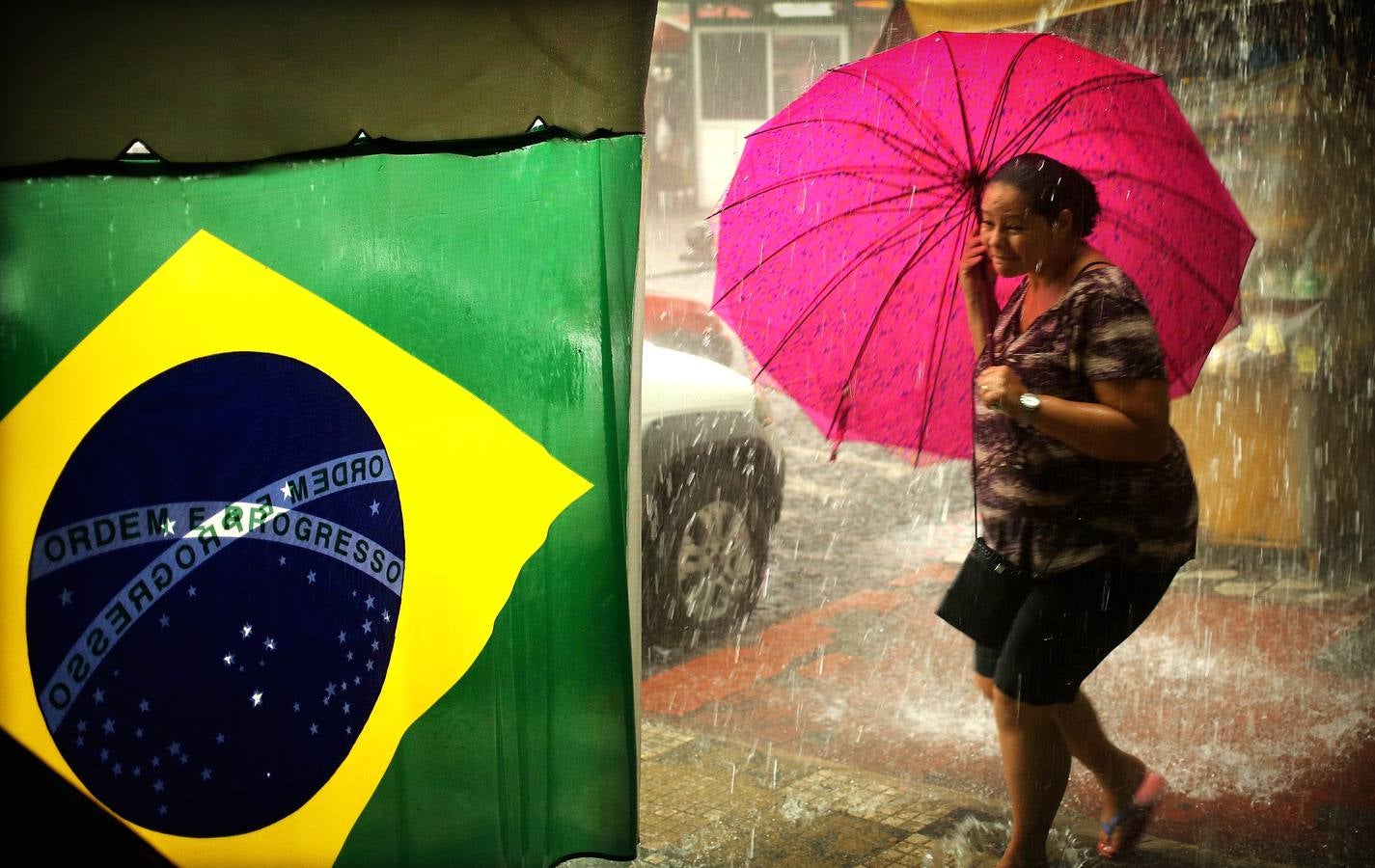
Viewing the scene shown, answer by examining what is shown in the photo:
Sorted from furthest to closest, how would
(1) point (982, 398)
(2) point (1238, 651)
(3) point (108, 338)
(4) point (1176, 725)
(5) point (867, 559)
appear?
(5) point (867, 559) → (2) point (1238, 651) → (4) point (1176, 725) → (1) point (982, 398) → (3) point (108, 338)

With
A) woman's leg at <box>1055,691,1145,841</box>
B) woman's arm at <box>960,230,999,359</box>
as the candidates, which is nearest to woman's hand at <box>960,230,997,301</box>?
woman's arm at <box>960,230,999,359</box>

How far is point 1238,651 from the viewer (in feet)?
18.2

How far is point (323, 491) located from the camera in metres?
2.68

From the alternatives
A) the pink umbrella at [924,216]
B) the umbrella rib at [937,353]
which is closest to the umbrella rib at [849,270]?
the pink umbrella at [924,216]

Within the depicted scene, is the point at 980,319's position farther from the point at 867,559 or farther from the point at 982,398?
the point at 867,559

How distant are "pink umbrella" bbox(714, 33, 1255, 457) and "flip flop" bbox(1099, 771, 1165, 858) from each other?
3.50ft

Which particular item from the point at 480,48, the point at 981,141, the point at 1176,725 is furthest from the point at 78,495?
the point at 1176,725

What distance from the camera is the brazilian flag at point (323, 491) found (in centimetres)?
252

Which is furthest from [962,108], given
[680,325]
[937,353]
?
[680,325]

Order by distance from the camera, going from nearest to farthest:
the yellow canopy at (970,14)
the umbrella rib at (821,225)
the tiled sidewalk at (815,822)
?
the umbrella rib at (821,225) → the tiled sidewalk at (815,822) → the yellow canopy at (970,14)

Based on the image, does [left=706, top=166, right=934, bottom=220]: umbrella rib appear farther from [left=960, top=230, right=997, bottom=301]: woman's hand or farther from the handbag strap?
the handbag strap

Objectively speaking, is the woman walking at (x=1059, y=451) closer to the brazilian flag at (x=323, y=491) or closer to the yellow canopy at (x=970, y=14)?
the brazilian flag at (x=323, y=491)

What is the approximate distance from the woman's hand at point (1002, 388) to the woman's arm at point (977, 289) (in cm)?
17

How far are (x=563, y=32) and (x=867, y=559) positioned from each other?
4.92 m
